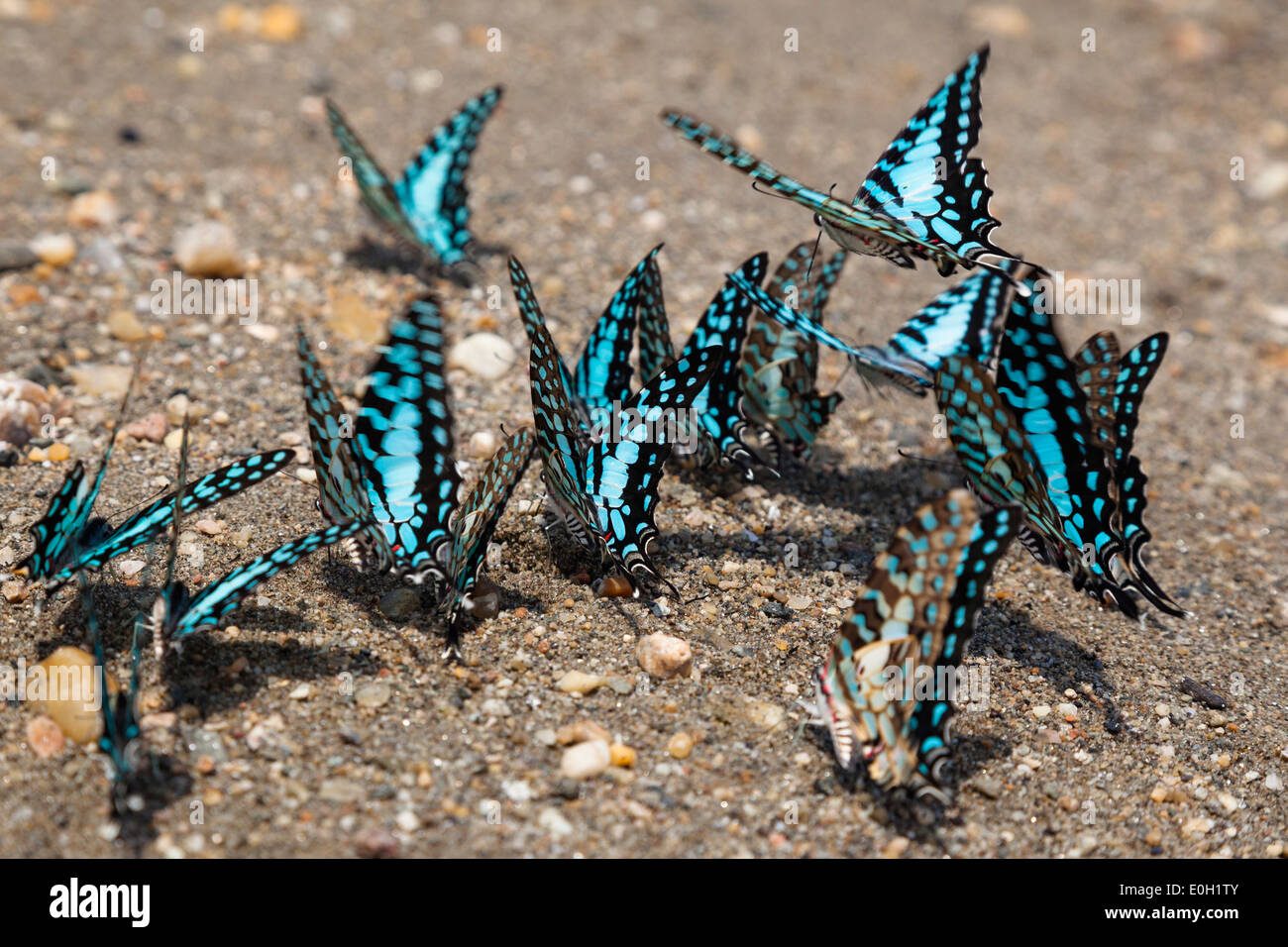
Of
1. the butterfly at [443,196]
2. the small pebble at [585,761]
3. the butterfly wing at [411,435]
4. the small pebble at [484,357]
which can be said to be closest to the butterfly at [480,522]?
the butterfly wing at [411,435]

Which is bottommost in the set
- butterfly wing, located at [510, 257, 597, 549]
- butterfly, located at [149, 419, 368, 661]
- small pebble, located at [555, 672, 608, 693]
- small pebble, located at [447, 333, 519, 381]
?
small pebble, located at [555, 672, 608, 693]

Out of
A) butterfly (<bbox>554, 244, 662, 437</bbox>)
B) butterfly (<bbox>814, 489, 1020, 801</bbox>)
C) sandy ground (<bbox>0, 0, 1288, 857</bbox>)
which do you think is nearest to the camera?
butterfly (<bbox>814, 489, 1020, 801</bbox>)

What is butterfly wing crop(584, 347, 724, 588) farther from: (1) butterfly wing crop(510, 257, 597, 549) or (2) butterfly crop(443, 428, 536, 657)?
(2) butterfly crop(443, 428, 536, 657)

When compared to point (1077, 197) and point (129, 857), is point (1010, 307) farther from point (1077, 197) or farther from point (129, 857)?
point (1077, 197)

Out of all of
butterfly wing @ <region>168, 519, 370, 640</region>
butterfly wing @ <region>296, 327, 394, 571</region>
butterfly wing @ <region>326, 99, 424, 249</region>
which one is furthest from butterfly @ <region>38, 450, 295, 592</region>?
butterfly wing @ <region>326, 99, 424, 249</region>

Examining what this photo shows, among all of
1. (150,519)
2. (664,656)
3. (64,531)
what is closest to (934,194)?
(664,656)

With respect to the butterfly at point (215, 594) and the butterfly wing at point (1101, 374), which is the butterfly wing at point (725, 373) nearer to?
the butterfly wing at point (1101, 374)
